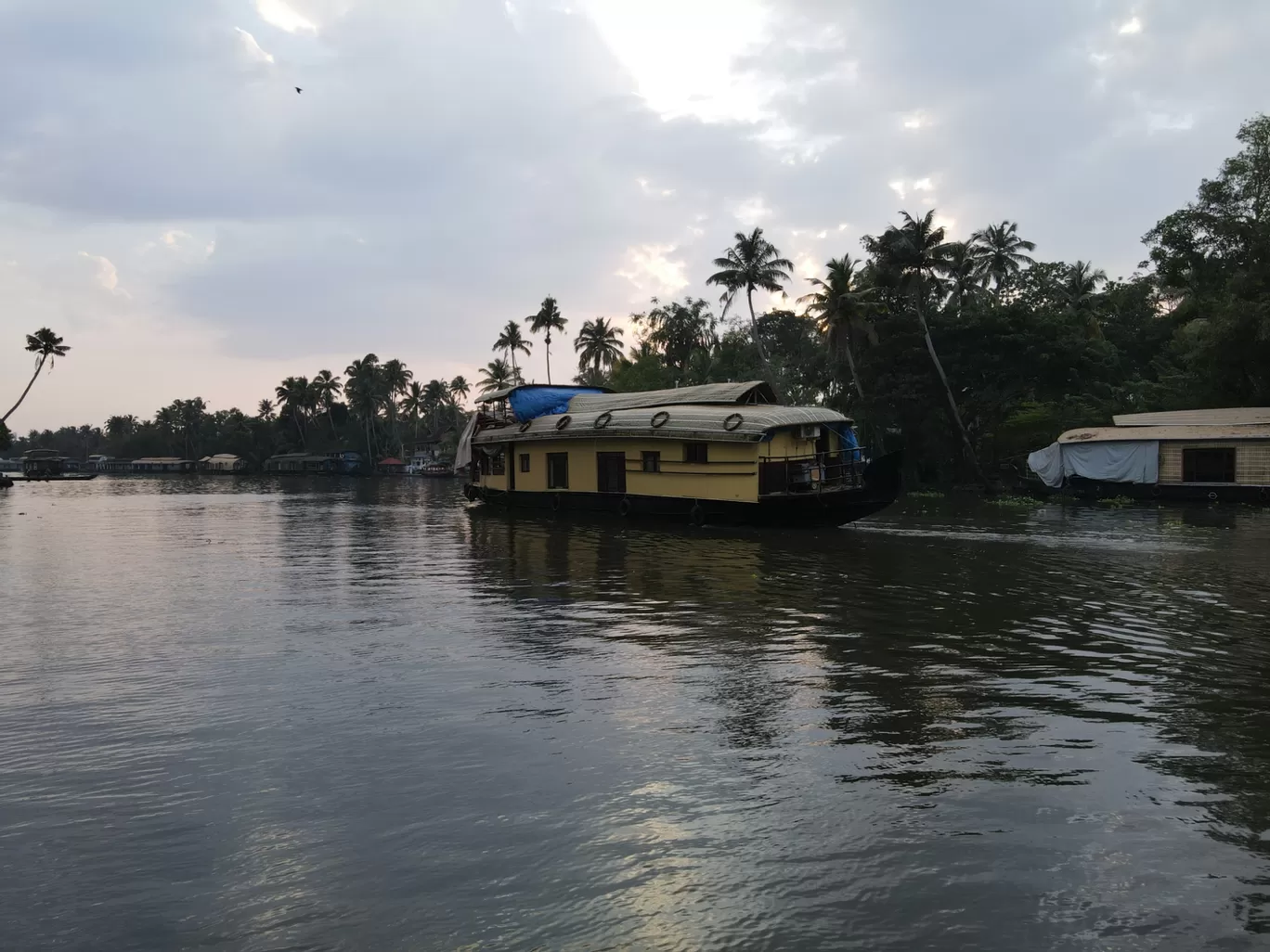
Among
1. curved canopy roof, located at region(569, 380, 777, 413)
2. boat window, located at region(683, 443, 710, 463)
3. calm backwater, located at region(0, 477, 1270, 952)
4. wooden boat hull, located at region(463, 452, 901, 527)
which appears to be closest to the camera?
calm backwater, located at region(0, 477, 1270, 952)

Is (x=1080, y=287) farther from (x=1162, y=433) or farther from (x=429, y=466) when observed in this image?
(x=429, y=466)

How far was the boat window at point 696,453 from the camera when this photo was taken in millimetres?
23828

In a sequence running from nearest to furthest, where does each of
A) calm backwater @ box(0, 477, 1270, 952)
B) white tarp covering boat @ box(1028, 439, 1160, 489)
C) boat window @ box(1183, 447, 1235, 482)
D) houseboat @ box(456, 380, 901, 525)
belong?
1. calm backwater @ box(0, 477, 1270, 952)
2. houseboat @ box(456, 380, 901, 525)
3. boat window @ box(1183, 447, 1235, 482)
4. white tarp covering boat @ box(1028, 439, 1160, 489)

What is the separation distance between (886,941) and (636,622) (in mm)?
7142

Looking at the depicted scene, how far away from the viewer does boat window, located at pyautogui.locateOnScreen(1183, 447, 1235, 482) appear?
107 ft

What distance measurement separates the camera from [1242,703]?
7125 mm

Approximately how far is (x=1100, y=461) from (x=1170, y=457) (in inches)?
101

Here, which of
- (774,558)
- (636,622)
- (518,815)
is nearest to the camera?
(518,815)

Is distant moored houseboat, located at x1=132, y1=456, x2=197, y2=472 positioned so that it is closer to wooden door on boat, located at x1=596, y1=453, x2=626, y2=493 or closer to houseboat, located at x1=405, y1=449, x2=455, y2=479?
houseboat, located at x1=405, y1=449, x2=455, y2=479

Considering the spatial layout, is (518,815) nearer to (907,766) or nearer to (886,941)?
(886,941)

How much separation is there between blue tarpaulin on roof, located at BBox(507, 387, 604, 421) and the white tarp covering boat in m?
21.1

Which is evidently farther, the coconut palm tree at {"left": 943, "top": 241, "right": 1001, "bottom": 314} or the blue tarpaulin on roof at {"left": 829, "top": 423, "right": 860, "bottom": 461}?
the coconut palm tree at {"left": 943, "top": 241, "right": 1001, "bottom": 314}

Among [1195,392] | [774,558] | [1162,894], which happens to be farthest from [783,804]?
[1195,392]

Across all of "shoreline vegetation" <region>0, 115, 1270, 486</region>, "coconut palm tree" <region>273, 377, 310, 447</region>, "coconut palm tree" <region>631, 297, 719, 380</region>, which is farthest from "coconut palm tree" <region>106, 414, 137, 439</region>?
"coconut palm tree" <region>631, 297, 719, 380</region>
